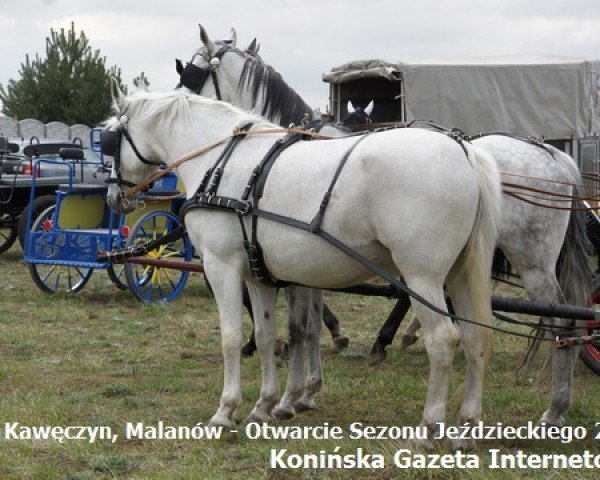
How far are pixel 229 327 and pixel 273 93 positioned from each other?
2257 millimetres

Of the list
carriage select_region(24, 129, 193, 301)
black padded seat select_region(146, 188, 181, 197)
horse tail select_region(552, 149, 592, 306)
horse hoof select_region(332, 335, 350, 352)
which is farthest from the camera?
black padded seat select_region(146, 188, 181, 197)

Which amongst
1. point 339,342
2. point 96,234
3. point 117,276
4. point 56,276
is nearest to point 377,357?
point 339,342

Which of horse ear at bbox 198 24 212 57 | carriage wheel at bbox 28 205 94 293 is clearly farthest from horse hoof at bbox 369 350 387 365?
carriage wheel at bbox 28 205 94 293

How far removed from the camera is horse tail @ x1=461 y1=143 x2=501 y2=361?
4.88m

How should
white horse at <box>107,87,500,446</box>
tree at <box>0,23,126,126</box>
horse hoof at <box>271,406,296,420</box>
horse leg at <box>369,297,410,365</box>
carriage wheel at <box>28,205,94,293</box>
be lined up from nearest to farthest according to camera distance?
white horse at <box>107,87,500,446</box> → horse hoof at <box>271,406,296,420</box> → horse leg at <box>369,297,410,365</box> → carriage wheel at <box>28,205,94,293</box> → tree at <box>0,23,126,126</box>

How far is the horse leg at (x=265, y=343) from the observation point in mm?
5711

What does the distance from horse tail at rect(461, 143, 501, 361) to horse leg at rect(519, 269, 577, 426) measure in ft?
2.90

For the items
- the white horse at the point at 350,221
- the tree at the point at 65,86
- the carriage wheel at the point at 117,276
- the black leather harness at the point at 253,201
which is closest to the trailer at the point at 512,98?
the carriage wheel at the point at 117,276

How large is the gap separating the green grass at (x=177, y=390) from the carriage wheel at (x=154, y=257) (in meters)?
0.18

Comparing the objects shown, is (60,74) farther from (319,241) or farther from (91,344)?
(319,241)

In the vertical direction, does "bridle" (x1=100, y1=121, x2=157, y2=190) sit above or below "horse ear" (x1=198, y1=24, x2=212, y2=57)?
below

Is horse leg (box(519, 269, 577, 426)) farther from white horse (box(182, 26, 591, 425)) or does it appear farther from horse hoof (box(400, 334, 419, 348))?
horse hoof (box(400, 334, 419, 348))

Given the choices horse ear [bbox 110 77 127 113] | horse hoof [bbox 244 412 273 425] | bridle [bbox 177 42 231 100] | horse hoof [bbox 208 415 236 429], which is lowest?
horse hoof [bbox 244 412 273 425]

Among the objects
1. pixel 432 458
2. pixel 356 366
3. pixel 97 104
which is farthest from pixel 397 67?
pixel 97 104
